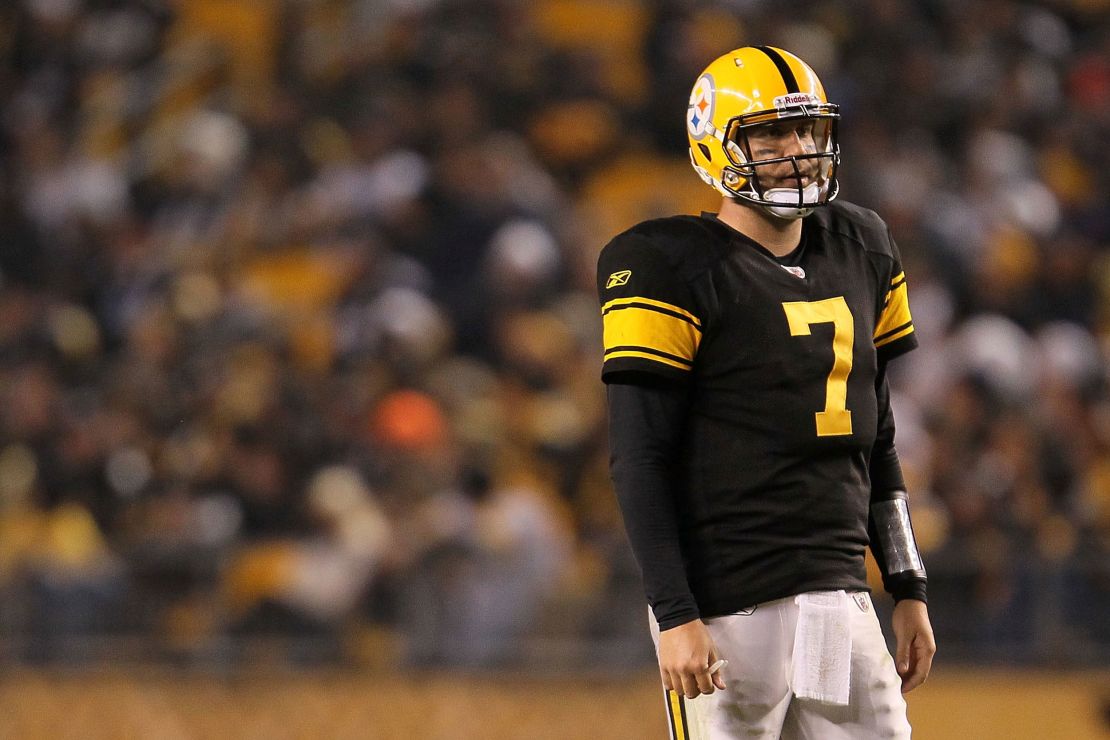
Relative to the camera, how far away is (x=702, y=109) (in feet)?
10.5

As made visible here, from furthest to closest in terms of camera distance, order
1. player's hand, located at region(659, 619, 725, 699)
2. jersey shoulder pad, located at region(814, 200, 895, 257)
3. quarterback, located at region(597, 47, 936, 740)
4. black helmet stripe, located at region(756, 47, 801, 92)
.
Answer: jersey shoulder pad, located at region(814, 200, 895, 257) < black helmet stripe, located at region(756, 47, 801, 92) < quarterback, located at region(597, 47, 936, 740) < player's hand, located at region(659, 619, 725, 699)

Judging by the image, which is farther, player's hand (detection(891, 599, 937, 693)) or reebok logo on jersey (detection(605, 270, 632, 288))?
player's hand (detection(891, 599, 937, 693))

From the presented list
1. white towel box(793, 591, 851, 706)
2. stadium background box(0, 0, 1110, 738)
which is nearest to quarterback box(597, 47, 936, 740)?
white towel box(793, 591, 851, 706)

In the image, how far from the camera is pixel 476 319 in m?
8.18

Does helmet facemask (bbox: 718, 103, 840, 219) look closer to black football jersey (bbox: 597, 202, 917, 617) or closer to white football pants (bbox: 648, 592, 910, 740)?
black football jersey (bbox: 597, 202, 917, 617)

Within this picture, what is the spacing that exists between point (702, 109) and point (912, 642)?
1.06 meters

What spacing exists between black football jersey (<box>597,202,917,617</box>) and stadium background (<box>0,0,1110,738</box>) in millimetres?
3160

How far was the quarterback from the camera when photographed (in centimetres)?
301

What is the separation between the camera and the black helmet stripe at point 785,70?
10.2 feet

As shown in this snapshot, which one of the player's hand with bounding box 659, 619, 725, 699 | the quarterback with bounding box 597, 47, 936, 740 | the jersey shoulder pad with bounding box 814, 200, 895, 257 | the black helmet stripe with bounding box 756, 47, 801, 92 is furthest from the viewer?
the jersey shoulder pad with bounding box 814, 200, 895, 257

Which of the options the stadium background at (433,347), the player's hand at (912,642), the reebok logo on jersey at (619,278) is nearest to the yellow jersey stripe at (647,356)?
the reebok logo on jersey at (619,278)

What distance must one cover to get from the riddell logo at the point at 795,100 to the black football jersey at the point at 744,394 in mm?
234

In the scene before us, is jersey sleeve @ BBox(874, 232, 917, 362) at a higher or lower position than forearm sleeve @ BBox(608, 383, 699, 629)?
higher

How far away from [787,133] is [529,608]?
3.42 meters
